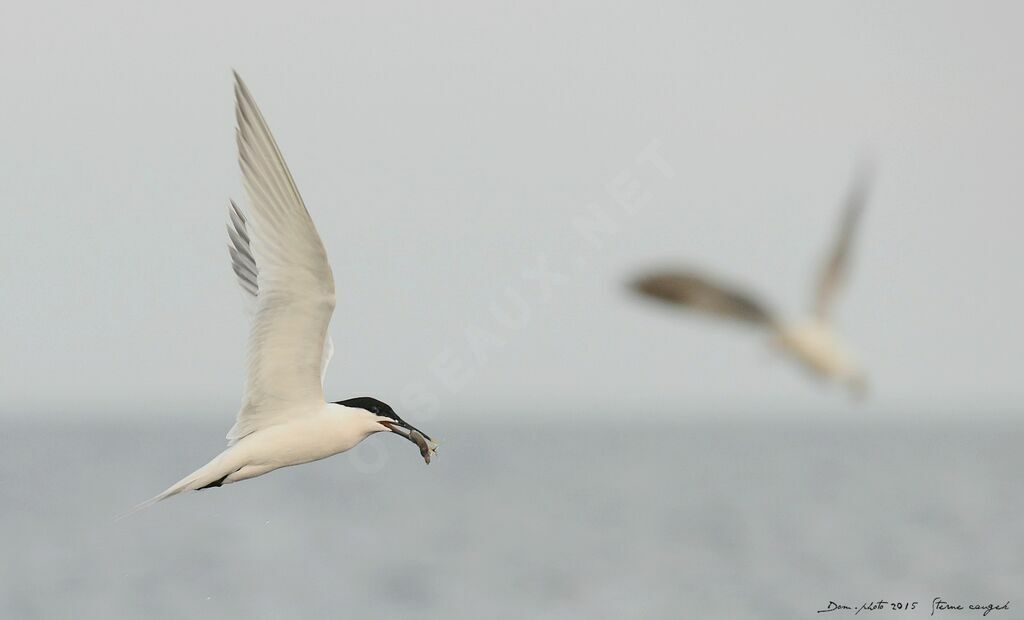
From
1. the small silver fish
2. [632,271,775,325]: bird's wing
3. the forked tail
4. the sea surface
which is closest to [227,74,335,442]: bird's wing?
the forked tail

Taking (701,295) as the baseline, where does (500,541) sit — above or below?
above

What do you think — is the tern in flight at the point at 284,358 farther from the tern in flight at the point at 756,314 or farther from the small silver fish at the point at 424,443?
the tern in flight at the point at 756,314

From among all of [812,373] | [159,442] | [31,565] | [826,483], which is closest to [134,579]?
[31,565]

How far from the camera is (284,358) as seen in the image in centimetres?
751

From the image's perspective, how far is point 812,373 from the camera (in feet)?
9.82

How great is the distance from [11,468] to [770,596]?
42677mm

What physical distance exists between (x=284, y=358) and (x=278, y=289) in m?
0.43

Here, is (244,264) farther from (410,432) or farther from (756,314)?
(756,314)

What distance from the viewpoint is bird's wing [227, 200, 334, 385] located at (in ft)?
25.3
